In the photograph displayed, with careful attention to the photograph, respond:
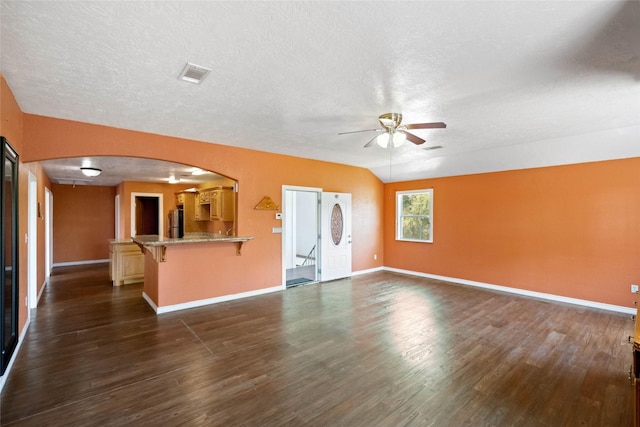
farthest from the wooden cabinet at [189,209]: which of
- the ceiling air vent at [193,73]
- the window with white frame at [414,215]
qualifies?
the ceiling air vent at [193,73]

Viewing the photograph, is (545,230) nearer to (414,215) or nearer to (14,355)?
(414,215)

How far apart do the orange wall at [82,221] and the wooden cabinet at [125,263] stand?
412 cm

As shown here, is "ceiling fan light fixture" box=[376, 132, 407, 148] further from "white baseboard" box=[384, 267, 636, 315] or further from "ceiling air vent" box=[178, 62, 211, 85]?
"white baseboard" box=[384, 267, 636, 315]

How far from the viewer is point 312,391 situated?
2.51 metres

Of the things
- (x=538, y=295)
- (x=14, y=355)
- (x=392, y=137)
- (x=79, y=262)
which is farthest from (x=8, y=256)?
(x=79, y=262)

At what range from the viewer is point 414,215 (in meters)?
7.45

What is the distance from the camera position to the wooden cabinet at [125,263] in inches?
244

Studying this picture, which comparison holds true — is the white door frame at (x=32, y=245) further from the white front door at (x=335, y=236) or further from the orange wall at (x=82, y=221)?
Answer: the orange wall at (x=82, y=221)

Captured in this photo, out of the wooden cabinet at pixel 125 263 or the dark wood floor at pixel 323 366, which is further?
the wooden cabinet at pixel 125 263

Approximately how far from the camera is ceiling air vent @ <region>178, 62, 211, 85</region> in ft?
8.02

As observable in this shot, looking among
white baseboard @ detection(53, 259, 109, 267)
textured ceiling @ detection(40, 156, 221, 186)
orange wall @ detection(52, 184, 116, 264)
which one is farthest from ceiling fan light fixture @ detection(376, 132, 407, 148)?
white baseboard @ detection(53, 259, 109, 267)

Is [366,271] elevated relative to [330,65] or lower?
lower

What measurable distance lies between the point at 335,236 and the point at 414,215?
7.20 ft

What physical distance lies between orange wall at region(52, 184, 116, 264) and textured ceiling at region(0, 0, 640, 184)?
7254 millimetres
